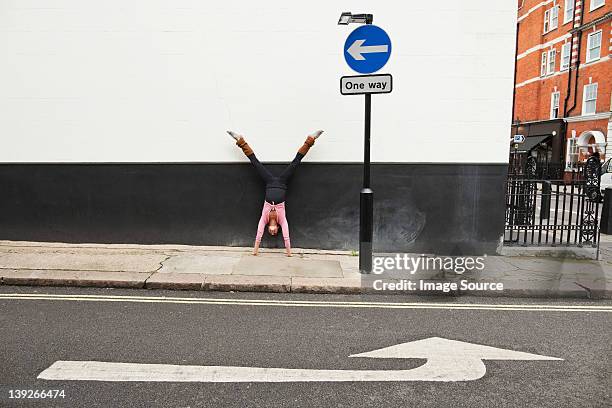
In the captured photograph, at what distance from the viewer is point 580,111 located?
89.8 feet

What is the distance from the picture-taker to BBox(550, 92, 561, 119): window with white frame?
30078 mm

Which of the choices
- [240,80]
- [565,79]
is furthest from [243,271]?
[565,79]

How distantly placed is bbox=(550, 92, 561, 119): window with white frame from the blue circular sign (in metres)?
29.3

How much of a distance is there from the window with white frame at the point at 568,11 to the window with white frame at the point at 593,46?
277cm

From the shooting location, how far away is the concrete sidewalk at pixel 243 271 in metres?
5.77

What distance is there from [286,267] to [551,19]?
34047mm

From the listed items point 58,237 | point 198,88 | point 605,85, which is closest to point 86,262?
point 58,237

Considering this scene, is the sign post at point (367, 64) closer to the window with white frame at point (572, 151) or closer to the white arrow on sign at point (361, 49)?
the white arrow on sign at point (361, 49)

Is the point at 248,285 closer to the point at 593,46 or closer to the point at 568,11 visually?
the point at 593,46

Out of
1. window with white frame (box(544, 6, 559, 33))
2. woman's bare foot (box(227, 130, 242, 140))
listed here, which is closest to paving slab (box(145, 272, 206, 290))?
woman's bare foot (box(227, 130, 242, 140))

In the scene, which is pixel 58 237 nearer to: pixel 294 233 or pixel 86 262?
pixel 86 262

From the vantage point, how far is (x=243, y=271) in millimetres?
6328

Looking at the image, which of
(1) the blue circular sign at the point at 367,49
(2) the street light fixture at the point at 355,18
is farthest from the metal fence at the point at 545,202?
(2) the street light fixture at the point at 355,18

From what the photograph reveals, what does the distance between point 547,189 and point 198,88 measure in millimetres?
6619
